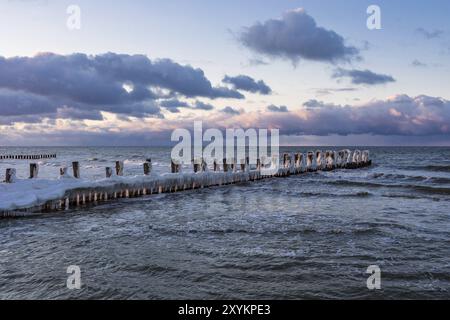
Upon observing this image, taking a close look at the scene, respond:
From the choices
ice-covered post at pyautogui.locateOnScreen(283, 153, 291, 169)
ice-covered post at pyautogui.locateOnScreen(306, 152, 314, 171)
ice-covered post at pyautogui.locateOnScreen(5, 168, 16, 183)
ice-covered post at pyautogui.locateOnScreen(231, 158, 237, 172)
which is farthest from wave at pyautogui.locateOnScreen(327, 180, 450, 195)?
ice-covered post at pyautogui.locateOnScreen(5, 168, 16, 183)

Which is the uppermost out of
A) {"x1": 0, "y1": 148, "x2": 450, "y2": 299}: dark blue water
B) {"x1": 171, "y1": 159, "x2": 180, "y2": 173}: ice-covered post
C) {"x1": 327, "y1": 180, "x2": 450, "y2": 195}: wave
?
{"x1": 171, "y1": 159, "x2": 180, "y2": 173}: ice-covered post

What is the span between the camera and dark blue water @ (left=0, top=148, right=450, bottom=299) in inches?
279

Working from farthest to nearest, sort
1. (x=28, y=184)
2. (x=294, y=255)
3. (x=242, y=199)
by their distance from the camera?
(x=242, y=199), (x=28, y=184), (x=294, y=255)

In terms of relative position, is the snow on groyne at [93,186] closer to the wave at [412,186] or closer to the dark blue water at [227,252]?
the dark blue water at [227,252]

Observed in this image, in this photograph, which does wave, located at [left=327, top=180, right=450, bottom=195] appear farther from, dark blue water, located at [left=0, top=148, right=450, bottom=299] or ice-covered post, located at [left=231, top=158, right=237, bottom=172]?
dark blue water, located at [left=0, top=148, right=450, bottom=299]

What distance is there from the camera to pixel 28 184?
15.4m

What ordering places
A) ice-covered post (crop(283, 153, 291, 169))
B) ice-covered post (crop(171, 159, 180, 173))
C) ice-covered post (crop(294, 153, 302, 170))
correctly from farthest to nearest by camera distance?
1. ice-covered post (crop(294, 153, 302, 170))
2. ice-covered post (crop(283, 153, 291, 169))
3. ice-covered post (crop(171, 159, 180, 173))

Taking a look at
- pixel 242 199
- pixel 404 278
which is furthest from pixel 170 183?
pixel 404 278

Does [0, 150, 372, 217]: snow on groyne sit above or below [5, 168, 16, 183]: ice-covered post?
below

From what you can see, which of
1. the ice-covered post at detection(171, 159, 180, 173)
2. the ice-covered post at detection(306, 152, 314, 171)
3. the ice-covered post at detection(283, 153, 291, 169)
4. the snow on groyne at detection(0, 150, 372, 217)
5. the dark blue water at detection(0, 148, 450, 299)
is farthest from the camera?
the ice-covered post at detection(306, 152, 314, 171)

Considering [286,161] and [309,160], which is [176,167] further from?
[309,160]

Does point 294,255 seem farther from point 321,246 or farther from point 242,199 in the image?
point 242,199
